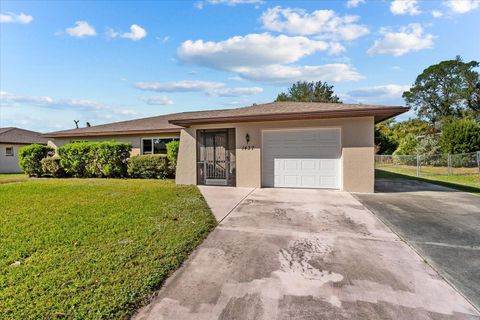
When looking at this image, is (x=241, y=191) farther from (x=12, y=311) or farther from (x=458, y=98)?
(x=458, y=98)

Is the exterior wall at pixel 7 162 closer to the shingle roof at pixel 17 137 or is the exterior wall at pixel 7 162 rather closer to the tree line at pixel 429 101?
the shingle roof at pixel 17 137

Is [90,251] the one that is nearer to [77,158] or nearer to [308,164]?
[308,164]

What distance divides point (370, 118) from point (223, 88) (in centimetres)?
2104

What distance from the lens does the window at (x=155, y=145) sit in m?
13.7

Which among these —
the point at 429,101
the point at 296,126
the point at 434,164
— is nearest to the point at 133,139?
the point at 296,126

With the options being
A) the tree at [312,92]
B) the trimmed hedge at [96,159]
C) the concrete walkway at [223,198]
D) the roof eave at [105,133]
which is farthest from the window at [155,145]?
the tree at [312,92]

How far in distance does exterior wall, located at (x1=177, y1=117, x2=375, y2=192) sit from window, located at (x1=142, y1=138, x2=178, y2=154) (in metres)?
3.80

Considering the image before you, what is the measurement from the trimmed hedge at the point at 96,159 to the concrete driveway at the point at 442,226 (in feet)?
36.4

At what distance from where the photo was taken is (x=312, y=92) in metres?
38.8

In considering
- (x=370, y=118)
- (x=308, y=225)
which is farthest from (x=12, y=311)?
(x=370, y=118)

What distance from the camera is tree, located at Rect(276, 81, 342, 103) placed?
1491 inches

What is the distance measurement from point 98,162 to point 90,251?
10.3m

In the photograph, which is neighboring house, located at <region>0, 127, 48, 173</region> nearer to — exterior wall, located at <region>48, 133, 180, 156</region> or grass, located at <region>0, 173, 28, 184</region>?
grass, located at <region>0, 173, 28, 184</region>

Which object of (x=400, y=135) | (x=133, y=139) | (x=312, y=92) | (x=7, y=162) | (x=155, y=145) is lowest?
(x=7, y=162)
